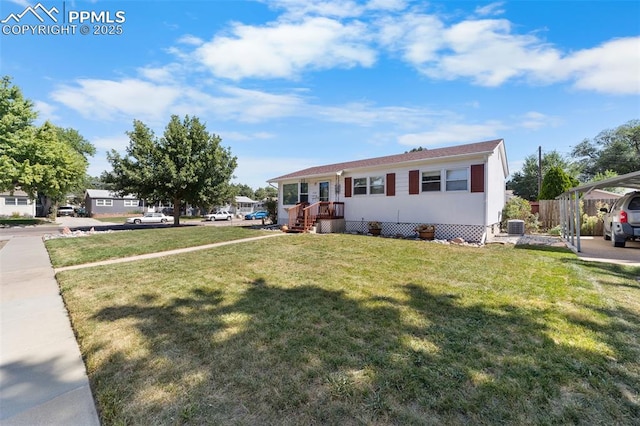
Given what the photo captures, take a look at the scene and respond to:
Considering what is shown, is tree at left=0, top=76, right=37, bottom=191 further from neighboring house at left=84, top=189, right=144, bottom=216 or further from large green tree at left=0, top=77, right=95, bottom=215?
neighboring house at left=84, top=189, right=144, bottom=216

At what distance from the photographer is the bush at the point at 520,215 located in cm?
1445

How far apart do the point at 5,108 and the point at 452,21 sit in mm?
30157

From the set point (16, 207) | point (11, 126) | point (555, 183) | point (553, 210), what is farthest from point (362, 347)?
point (16, 207)

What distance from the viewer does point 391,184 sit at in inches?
535

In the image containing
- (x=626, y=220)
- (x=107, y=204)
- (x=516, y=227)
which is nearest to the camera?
(x=626, y=220)

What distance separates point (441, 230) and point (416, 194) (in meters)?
1.91

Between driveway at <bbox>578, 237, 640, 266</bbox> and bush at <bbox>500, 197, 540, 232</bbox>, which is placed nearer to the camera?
driveway at <bbox>578, 237, 640, 266</bbox>

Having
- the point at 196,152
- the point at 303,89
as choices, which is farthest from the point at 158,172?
the point at 303,89

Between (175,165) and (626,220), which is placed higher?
(175,165)

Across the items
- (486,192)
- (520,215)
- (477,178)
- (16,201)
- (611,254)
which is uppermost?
(16,201)

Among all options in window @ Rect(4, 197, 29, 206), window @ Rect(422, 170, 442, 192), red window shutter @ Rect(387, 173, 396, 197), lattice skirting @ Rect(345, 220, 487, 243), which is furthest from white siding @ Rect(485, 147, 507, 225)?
window @ Rect(4, 197, 29, 206)

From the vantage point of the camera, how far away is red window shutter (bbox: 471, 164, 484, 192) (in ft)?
36.4

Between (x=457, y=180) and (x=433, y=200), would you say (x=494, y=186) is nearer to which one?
(x=457, y=180)

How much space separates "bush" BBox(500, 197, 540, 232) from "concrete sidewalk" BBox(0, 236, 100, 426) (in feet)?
55.5
